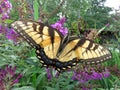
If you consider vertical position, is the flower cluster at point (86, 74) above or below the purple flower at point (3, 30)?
below

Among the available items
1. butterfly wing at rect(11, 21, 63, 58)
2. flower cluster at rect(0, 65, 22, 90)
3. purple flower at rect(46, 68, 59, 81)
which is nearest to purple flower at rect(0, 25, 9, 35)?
butterfly wing at rect(11, 21, 63, 58)

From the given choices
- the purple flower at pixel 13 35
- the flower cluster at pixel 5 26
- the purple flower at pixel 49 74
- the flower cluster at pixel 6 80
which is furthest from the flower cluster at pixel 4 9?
the flower cluster at pixel 6 80

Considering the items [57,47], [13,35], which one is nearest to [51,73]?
[57,47]

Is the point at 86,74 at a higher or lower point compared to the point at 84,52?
lower

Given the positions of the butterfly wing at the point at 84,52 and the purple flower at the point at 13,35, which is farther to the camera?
the purple flower at the point at 13,35

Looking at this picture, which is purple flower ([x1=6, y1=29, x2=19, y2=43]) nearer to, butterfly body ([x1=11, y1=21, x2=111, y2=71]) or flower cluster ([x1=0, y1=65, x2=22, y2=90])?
butterfly body ([x1=11, y1=21, x2=111, y2=71])

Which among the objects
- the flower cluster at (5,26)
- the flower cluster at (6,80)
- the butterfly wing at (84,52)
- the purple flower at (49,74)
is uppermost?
the flower cluster at (5,26)

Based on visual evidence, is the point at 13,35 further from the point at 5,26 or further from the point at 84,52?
the point at 84,52

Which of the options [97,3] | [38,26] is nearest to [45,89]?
[38,26]

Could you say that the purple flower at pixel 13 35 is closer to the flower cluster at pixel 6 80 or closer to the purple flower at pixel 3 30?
the purple flower at pixel 3 30
